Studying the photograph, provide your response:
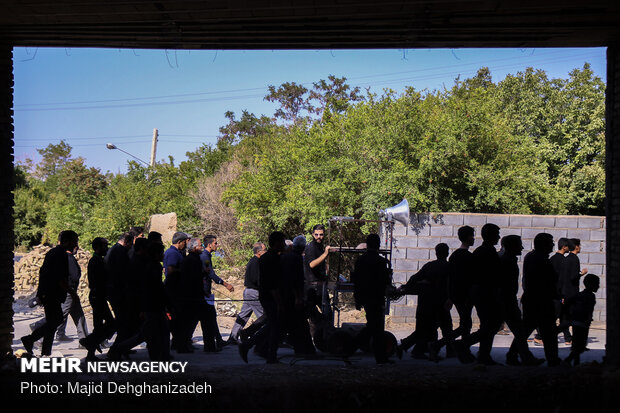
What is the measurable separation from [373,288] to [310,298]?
1.34m

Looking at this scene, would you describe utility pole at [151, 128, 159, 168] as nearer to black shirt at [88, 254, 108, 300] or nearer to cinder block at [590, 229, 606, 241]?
black shirt at [88, 254, 108, 300]

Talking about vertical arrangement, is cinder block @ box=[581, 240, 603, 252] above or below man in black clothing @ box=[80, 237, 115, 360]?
above

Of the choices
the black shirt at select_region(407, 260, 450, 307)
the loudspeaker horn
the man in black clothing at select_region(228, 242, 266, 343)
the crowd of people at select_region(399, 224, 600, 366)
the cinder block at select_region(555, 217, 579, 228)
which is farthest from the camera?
the cinder block at select_region(555, 217, 579, 228)

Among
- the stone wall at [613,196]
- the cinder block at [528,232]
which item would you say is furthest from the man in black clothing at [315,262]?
the cinder block at [528,232]

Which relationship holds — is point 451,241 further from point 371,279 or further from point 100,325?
point 100,325

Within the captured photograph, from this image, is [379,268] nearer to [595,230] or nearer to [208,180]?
[595,230]

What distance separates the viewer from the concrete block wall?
502 inches

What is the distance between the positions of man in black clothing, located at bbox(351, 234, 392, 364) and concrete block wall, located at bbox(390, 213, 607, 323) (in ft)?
14.9

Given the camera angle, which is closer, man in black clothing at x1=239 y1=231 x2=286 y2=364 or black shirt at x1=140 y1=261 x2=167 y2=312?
black shirt at x1=140 y1=261 x2=167 y2=312

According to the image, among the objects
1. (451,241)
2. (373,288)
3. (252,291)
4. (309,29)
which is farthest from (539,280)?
(451,241)

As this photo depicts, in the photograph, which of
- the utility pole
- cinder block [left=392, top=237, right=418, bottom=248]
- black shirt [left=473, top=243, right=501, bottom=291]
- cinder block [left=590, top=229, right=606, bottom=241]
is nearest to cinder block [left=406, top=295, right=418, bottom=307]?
cinder block [left=392, top=237, right=418, bottom=248]

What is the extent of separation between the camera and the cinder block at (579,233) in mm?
12797

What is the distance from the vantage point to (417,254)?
41.9 feet

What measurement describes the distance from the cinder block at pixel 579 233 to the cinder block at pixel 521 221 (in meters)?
0.90
